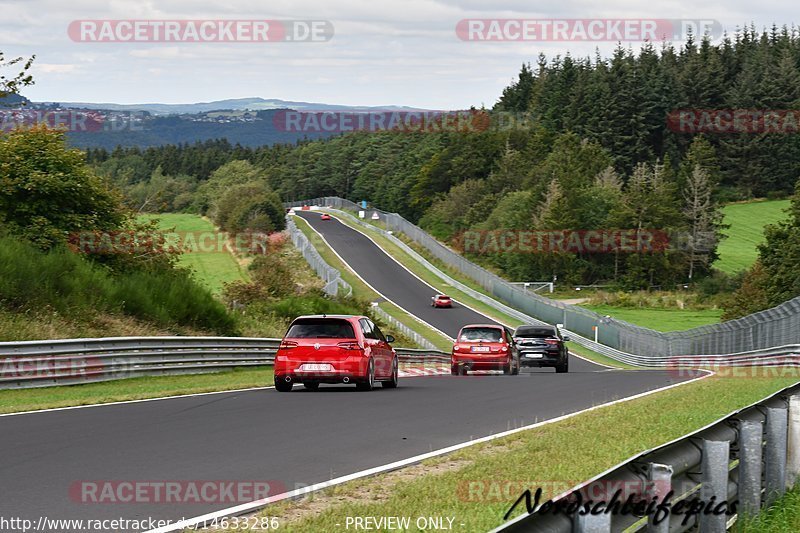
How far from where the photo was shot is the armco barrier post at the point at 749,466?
834 centimetres

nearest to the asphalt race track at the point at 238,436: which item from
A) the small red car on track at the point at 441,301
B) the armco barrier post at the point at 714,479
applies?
the armco barrier post at the point at 714,479

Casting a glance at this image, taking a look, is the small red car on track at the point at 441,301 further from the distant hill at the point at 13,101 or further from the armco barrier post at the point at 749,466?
the armco barrier post at the point at 749,466


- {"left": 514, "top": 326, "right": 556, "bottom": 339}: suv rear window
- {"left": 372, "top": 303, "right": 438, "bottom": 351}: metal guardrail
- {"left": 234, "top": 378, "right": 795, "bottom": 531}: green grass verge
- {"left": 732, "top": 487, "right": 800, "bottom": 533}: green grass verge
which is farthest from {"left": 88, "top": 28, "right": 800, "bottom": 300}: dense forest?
{"left": 732, "top": 487, "right": 800, "bottom": 533}: green grass verge

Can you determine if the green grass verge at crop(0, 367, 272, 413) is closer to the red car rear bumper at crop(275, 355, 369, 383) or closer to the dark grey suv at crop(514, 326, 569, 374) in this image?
the red car rear bumper at crop(275, 355, 369, 383)

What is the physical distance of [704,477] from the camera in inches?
290

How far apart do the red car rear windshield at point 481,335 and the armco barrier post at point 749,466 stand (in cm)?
2463

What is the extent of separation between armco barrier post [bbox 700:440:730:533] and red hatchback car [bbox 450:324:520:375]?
993 inches

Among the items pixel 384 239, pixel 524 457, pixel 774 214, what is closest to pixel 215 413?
pixel 524 457

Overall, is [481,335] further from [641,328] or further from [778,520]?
[641,328]

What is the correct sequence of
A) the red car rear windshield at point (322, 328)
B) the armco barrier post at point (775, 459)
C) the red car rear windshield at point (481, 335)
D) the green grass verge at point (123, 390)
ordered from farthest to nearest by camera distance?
the red car rear windshield at point (481, 335), the red car rear windshield at point (322, 328), the green grass verge at point (123, 390), the armco barrier post at point (775, 459)

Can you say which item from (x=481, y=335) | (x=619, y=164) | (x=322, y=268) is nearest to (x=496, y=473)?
(x=481, y=335)

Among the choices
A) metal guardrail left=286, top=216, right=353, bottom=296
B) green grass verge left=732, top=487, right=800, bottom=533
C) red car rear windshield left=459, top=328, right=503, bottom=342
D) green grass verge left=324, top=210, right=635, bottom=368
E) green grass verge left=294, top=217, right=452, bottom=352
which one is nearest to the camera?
green grass verge left=732, top=487, right=800, bottom=533

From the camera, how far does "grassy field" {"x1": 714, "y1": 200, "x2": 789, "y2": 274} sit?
130 m

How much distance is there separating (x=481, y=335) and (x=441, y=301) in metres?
49.9
